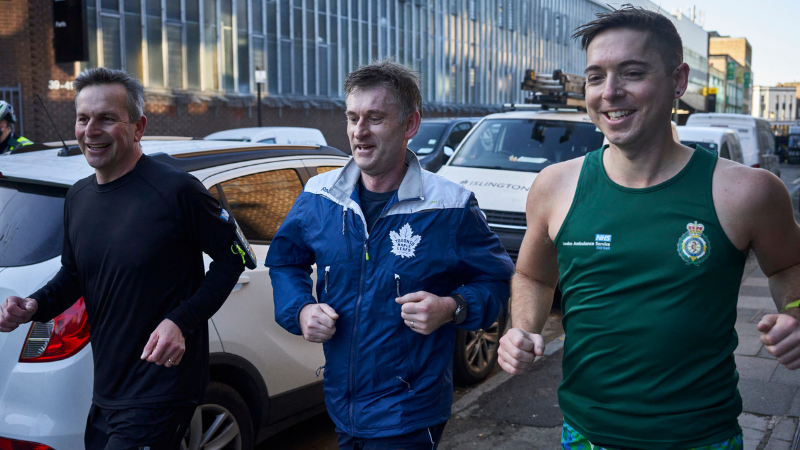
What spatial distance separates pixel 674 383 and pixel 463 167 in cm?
693

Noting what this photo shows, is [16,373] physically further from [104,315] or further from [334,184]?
[334,184]

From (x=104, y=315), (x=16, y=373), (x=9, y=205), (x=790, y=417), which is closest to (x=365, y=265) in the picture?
(x=104, y=315)

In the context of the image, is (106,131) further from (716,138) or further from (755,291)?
(716,138)

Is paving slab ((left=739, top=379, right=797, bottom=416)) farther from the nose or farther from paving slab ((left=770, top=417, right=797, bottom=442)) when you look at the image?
the nose

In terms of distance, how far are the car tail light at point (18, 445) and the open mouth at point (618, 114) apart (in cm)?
244

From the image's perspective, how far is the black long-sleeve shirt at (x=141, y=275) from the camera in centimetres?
271

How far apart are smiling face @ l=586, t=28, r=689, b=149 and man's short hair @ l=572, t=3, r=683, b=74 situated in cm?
1

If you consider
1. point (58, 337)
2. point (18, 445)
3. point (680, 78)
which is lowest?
point (18, 445)

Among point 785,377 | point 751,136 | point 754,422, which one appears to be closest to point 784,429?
point 754,422

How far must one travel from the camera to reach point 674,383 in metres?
2.00

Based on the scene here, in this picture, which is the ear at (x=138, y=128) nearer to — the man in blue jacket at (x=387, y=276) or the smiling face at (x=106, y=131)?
the smiling face at (x=106, y=131)

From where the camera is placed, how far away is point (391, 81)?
2.60 m

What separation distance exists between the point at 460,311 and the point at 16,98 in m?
21.6

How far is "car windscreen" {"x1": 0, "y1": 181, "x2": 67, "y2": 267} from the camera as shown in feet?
10.3
